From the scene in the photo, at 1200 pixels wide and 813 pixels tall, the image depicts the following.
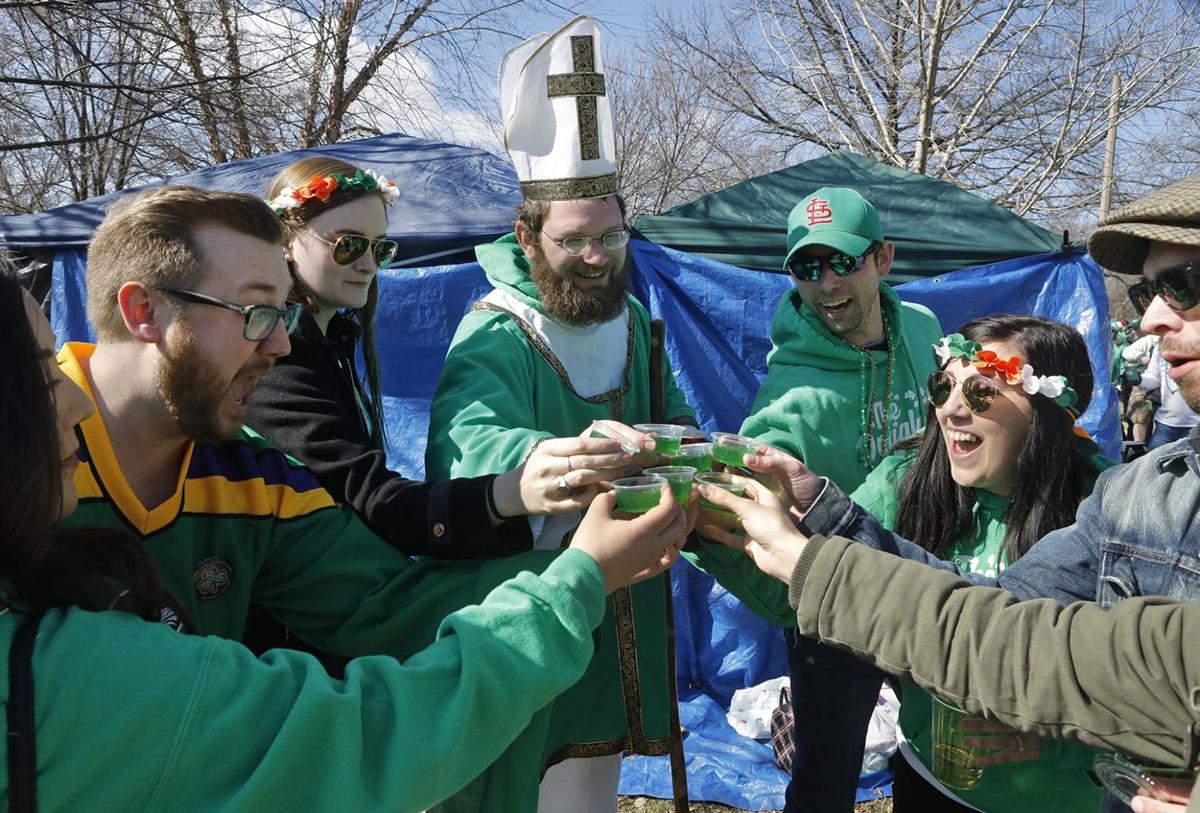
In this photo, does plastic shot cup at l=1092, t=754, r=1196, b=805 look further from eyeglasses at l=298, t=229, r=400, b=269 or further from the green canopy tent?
the green canopy tent

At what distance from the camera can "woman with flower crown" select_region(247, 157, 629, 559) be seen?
2.18 metres

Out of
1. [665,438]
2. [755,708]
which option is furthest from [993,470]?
[755,708]

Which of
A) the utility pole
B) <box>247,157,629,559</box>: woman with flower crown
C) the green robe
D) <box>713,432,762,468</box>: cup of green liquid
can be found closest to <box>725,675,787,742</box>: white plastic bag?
the green robe

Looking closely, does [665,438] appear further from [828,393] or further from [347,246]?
[828,393]

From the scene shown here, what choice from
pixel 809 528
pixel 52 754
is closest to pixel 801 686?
pixel 809 528

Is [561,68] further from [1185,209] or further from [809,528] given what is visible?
[1185,209]

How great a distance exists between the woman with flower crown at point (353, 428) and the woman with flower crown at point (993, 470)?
1084mm

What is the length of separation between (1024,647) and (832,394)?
1.89 meters

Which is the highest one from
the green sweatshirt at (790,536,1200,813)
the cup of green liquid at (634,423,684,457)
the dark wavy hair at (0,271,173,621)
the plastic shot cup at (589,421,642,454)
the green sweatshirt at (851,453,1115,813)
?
the dark wavy hair at (0,271,173,621)

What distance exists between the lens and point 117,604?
4.54ft

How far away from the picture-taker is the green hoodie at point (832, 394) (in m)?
3.41

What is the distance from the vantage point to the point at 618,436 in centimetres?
229

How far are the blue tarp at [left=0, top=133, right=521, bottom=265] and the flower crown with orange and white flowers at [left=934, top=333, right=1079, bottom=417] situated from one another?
332cm

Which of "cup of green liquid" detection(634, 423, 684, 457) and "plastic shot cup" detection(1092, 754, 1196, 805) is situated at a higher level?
"cup of green liquid" detection(634, 423, 684, 457)
